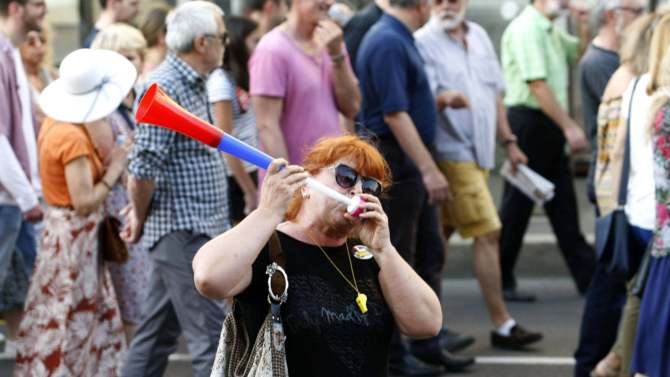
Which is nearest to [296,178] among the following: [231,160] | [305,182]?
[305,182]

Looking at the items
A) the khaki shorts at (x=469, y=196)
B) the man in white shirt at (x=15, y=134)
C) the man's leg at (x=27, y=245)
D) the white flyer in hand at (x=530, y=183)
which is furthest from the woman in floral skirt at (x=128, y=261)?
the white flyer in hand at (x=530, y=183)

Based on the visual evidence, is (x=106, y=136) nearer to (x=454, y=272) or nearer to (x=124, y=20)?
(x=124, y=20)

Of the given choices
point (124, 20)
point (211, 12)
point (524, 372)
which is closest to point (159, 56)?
point (124, 20)

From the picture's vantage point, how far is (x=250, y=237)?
3646 millimetres

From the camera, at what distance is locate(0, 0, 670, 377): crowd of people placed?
3875 mm

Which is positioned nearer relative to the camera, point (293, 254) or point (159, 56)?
point (293, 254)

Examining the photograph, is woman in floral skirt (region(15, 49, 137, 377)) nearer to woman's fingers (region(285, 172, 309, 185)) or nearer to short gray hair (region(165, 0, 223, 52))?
short gray hair (region(165, 0, 223, 52))

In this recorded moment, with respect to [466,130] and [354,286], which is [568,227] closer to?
[466,130]

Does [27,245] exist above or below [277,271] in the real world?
below

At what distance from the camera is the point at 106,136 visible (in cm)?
627

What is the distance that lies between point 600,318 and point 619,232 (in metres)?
0.65

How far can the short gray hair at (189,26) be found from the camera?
5926 mm

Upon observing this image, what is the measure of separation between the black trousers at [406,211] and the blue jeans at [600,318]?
2.98 feet

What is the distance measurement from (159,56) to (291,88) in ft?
4.30
